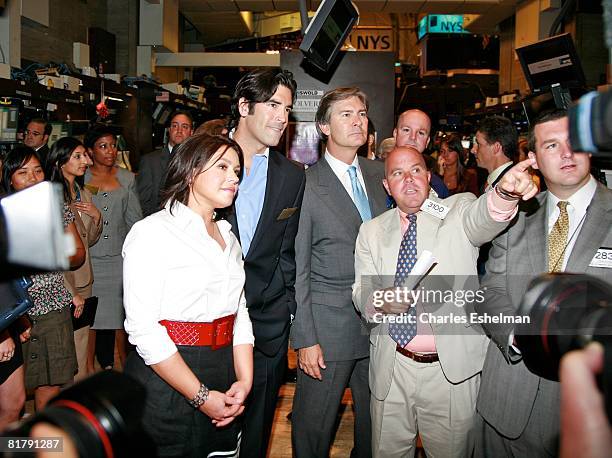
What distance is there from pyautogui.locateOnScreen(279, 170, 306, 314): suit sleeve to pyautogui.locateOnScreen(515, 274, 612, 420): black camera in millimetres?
1653

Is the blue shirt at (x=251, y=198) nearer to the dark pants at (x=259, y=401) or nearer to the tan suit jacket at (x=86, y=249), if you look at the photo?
the dark pants at (x=259, y=401)

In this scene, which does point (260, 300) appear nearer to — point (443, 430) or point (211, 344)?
point (211, 344)

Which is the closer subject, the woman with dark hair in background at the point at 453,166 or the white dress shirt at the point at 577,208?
the white dress shirt at the point at 577,208

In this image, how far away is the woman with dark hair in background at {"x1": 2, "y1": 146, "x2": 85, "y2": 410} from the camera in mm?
3035

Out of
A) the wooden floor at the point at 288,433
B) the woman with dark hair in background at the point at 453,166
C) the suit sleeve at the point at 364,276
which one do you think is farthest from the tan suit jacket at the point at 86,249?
the woman with dark hair in background at the point at 453,166

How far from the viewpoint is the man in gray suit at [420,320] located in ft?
7.32

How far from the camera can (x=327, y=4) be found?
3516 mm

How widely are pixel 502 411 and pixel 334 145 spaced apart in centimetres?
140

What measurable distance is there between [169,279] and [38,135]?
338 centimetres

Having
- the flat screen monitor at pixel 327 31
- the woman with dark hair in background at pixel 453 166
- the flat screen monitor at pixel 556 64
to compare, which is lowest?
the woman with dark hair in background at pixel 453 166

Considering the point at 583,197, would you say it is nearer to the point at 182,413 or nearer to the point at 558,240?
the point at 558,240

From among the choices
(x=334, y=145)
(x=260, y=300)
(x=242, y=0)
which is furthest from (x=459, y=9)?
(x=260, y=300)

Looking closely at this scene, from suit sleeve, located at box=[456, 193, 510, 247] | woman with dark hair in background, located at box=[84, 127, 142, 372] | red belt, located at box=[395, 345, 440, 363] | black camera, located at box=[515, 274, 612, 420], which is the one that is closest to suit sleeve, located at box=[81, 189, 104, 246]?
woman with dark hair in background, located at box=[84, 127, 142, 372]

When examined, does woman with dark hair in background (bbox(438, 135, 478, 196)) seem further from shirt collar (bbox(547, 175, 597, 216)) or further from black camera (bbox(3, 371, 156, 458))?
black camera (bbox(3, 371, 156, 458))
